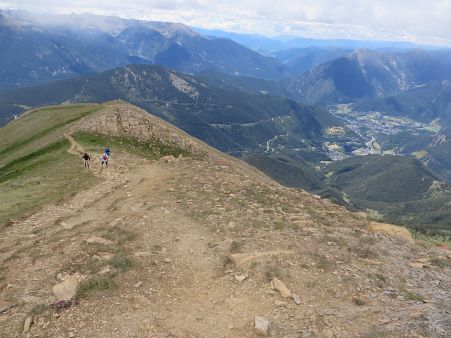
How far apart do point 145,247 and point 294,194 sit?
80.9 ft

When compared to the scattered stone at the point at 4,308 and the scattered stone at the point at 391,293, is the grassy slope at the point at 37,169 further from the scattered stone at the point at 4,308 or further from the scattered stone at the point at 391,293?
the scattered stone at the point at 391,293

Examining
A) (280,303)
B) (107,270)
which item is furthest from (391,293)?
(107,270)

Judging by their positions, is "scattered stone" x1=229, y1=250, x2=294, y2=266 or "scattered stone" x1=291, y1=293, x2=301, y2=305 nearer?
"scattered stone" x1=291, y1=293, x2=301, y2=305

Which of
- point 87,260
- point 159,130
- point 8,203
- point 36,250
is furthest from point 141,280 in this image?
point 159,130

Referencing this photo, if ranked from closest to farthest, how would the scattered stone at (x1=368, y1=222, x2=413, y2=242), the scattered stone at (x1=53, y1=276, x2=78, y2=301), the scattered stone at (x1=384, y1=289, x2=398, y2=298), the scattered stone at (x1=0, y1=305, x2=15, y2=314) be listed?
1. the scattered stone at (x1=0, y1=305, x2=15, y2=314)
2. the scattered stone at (x1=53, y1=276, x2=78, y2=301)
3. the scattered stone at (x1=384, y1=289, x2=398, y2=298)
4. the scattered stone at (x1=368, y1=222, x2=413, y2=242)

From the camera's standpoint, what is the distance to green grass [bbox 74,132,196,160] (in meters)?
71.4

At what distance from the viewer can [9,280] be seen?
88.6 ft

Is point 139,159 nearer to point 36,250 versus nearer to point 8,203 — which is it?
point 8,203

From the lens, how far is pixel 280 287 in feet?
83.5

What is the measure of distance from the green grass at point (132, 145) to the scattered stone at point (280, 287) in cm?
4767

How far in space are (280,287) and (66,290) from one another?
1328cm

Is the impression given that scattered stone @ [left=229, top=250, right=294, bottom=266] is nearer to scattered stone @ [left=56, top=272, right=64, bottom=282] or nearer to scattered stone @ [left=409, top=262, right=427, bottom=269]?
scattered stone @ [left=409, top=262, right=427, bottom=269]

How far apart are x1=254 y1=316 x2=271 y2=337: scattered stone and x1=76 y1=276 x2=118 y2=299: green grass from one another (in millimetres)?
9139

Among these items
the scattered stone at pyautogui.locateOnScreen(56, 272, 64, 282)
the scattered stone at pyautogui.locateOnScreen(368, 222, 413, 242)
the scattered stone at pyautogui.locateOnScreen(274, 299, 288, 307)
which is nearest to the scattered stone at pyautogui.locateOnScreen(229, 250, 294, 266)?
the scattered stone at pyautogui.locateOnScreen(274, 299, 288, 307)
